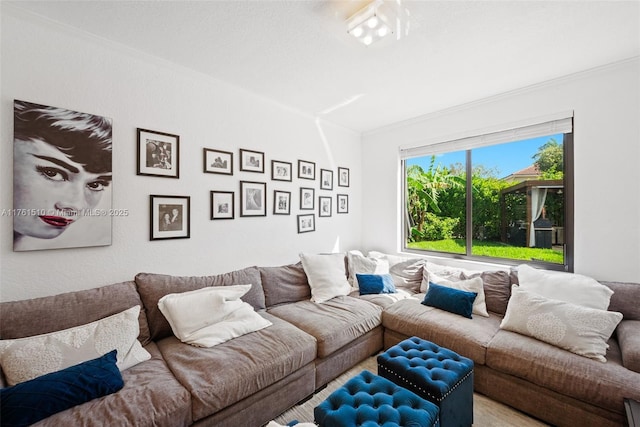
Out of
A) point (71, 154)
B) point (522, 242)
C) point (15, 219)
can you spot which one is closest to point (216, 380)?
point (15, 219)

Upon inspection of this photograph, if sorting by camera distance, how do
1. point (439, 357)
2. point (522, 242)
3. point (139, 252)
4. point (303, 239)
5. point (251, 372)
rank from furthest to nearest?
point (303, 239), point (522, 242), point (139, 252), point (439, 357), point (251, 372)

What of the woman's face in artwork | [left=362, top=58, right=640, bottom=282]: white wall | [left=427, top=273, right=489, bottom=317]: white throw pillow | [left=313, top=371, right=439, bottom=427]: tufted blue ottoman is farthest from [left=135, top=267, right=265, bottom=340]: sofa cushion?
[left=362, top=58, right=640, bottom=282]: white wall

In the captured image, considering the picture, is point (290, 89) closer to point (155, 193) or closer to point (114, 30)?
point (114, 30)

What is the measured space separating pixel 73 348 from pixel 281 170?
2306mm

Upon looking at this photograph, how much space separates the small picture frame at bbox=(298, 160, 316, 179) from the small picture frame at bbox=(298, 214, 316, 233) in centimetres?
51

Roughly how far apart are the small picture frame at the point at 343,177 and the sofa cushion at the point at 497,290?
215cm

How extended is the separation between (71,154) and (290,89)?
192cm

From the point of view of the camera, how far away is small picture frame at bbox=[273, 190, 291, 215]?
3.17m

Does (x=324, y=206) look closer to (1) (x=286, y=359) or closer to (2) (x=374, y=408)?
(1) (x=286, y=359)

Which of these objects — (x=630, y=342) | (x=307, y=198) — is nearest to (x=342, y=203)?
(x=307, y=198)

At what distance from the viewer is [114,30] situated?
1.95 metres

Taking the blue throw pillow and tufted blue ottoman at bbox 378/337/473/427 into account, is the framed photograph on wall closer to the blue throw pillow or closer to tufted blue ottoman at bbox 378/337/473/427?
the blue throw pillow

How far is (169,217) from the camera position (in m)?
2.38

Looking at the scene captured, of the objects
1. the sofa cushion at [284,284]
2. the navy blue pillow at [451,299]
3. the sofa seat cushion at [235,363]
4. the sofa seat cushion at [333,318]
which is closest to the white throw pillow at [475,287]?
the navy blue pillow at [451,299]
